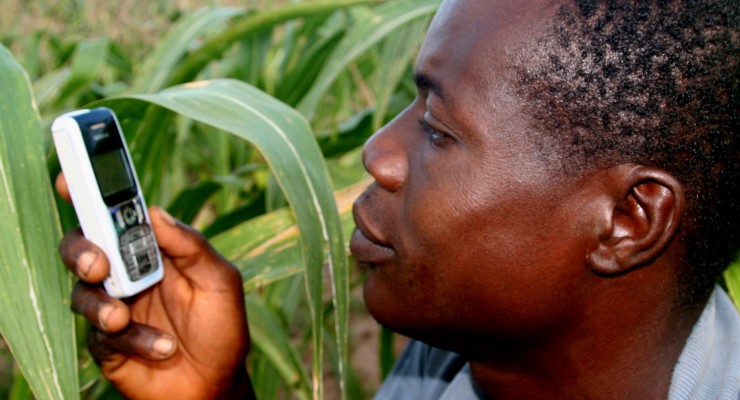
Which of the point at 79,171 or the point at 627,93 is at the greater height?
the point at 627,93

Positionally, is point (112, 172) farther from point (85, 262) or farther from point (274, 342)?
point (274, 342)

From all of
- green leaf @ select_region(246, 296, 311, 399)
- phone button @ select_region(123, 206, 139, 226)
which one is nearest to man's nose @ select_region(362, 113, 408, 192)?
phone button @ select_region(123, 206, 139, 226)

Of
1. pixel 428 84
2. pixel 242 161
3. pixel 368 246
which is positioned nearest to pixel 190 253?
pixel 368 246

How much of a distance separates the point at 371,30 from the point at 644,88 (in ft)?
1.93

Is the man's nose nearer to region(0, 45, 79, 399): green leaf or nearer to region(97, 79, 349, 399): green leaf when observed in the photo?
region(97, 79, 349, 399): green leaf

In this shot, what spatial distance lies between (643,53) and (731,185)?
0.49ft

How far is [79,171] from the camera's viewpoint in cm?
83

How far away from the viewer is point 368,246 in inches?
34.3

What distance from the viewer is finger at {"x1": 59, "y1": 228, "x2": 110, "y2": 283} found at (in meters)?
0.82

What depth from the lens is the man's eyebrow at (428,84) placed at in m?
0.81

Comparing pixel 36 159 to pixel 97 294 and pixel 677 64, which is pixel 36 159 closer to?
pixel 97 294

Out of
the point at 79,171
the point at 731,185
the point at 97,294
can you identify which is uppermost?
the point at 731,185

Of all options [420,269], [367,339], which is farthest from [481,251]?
[367,339]

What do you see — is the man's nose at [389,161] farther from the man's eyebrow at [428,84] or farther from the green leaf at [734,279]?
the green leaf at [734,279]
